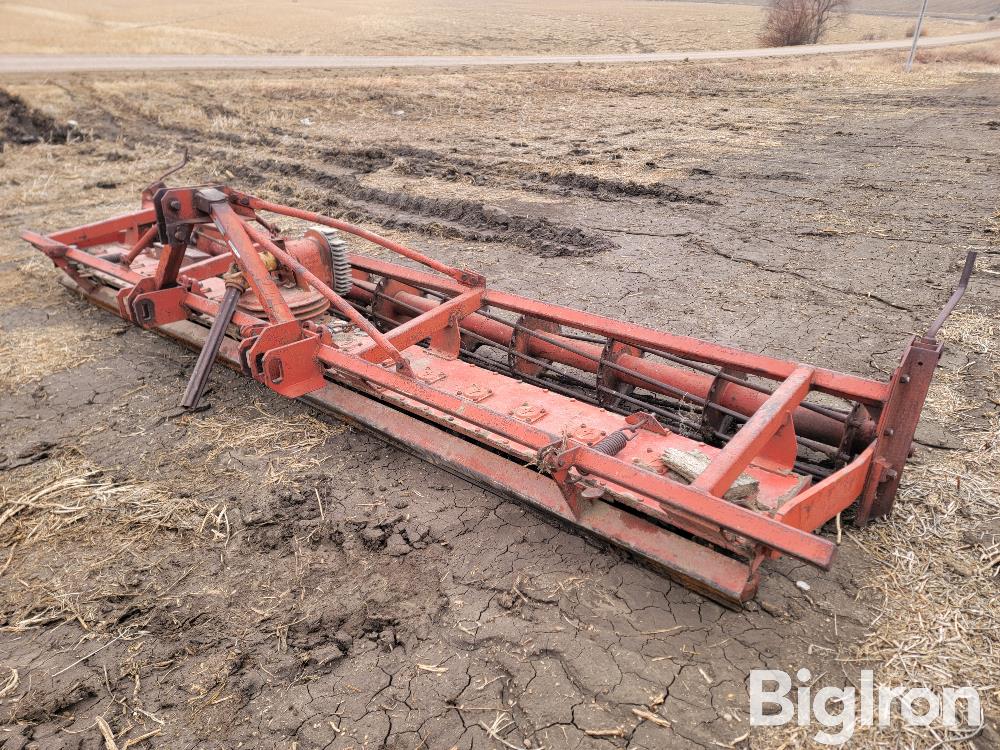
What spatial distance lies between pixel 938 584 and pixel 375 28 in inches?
1607

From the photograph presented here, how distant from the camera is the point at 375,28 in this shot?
3781 cm

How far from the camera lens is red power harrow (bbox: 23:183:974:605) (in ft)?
9.80

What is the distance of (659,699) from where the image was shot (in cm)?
271

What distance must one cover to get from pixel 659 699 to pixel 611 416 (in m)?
1.65

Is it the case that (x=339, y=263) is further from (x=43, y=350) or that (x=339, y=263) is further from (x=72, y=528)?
(x=43, y=350)

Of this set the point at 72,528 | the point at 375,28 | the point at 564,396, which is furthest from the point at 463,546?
the point at 375,28

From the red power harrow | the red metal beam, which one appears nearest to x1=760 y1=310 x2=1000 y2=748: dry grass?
the red power harrow

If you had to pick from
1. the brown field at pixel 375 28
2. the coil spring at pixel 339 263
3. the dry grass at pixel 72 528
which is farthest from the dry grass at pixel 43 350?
the brown field at pixel 375 28

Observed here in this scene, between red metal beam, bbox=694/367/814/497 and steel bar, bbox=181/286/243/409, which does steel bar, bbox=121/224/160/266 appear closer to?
steel bar, bbox=181/286/243/409

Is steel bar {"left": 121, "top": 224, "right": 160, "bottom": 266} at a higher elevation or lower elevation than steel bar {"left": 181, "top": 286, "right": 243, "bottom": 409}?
higher

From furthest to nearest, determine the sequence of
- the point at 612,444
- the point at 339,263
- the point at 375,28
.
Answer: the point at 375,28, the point at 339,263, the point at 612,444

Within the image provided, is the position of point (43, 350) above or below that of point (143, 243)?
below

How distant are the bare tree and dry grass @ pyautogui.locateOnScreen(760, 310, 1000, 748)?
118 feet

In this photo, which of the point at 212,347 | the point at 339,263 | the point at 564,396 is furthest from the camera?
the point at 339,263
